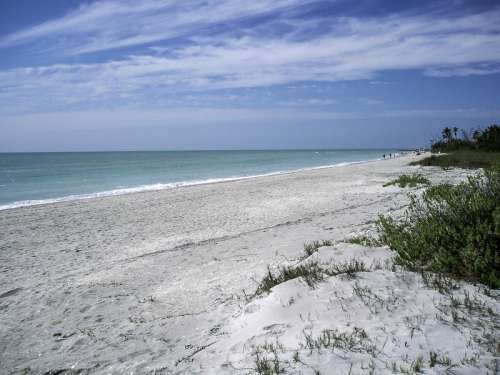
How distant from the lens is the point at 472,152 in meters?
32.4

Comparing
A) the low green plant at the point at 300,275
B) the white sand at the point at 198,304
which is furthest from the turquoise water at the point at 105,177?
the low green plant at the point at 300,275

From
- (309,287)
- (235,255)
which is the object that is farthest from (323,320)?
(235,255)

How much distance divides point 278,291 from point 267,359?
1376 millimetres

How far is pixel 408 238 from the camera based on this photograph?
484 cm

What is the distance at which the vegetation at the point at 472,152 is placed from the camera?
977 inches

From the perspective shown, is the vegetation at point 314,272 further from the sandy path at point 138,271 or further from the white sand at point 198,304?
the sandy path at point 138,271

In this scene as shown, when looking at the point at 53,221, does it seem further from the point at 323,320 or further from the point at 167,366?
the point at 323,320

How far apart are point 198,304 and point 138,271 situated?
8.19 feet

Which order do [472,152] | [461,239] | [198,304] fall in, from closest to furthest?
1. [461,239]
2. [198,304]
3. [472,152]

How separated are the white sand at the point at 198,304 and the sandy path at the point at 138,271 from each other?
0.03 meters

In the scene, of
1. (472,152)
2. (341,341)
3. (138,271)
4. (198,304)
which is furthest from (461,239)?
(472,152)

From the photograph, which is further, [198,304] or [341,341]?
[198,304]

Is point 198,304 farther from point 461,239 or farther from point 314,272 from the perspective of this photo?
point 461,239

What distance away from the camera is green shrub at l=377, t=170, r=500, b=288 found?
3744 millimetres
